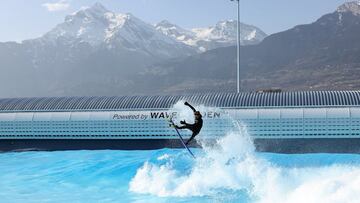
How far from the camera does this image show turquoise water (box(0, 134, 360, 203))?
12.1 meters

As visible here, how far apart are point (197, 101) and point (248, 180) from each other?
8.86 metres

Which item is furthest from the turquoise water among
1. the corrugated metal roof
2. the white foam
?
the corrugated metal roof

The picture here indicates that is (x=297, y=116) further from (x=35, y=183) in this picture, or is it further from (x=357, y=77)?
(x=357, y=77)

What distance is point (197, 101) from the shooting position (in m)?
22.1

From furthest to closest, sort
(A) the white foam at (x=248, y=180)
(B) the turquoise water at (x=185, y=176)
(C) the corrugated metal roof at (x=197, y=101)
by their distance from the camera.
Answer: (C) the corrugated metal roof at (x=197, y=101), (B) the turquoise water at (x=185, y=176), (A) the white foam at (x=248, y=180)

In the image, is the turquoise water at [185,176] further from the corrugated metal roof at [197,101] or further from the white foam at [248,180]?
the corrugated metal roof at [197,101]

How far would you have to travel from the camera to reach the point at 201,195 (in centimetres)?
1277

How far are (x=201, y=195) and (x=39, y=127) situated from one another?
41.4 feet

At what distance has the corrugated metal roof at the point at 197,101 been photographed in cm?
2041

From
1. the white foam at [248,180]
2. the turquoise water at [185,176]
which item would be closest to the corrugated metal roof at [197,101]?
the turquoise water at [185,176]

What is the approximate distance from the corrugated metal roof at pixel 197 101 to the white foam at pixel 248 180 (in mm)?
4472

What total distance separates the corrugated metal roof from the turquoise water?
2.45 meters

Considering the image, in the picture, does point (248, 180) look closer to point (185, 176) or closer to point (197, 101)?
point (185, 176)

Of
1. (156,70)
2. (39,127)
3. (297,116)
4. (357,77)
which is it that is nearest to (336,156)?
(297,116)
